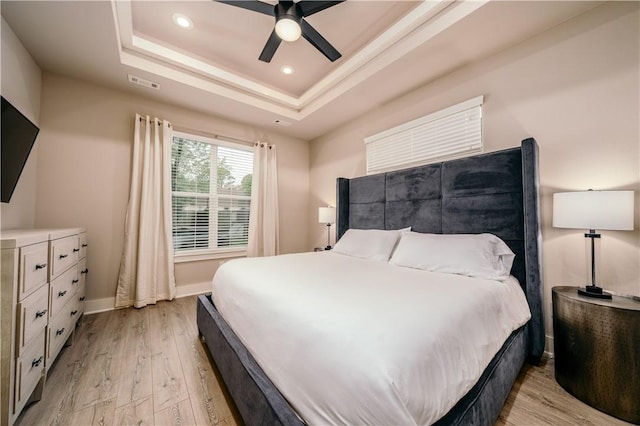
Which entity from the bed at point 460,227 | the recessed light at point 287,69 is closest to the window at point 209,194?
the recessed light at point 287,69

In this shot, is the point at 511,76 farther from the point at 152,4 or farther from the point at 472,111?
the point at 152,4

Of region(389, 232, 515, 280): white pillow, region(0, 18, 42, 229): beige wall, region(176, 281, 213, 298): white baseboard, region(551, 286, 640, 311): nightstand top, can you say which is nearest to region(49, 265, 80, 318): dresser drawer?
region(0, 18, 42, 229): beige wall

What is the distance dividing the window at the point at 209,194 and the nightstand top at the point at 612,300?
3796mm

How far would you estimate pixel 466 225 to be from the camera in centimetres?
227

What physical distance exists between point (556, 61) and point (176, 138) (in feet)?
13.9

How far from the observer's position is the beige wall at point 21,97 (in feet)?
6.27

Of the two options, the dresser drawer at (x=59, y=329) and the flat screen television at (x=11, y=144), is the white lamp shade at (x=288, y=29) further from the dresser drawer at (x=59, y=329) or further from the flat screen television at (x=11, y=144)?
the dresser drawer at (x=59, y=329)

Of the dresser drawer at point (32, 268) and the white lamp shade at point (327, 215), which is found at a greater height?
the white lamp shade at point (327, 215)

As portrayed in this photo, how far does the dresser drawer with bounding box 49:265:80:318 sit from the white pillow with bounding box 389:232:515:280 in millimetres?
2586

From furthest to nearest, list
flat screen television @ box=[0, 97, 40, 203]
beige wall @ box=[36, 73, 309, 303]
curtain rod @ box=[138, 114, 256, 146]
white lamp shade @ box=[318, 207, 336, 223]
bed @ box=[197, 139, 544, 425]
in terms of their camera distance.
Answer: white lamp shade @ box=[318, 207, 336, 223]
curtain rod @ box=[138, 114, 256, 146]
beige wall @ box=[36, 73, 309, 303]
flat screen television @ box=[0, 97, 40, 203]
bed @ box=[197, 139, 544, 425]

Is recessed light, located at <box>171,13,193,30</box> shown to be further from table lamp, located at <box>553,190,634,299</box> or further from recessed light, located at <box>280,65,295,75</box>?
table lamp, located at <box>553,190,634,299</box>

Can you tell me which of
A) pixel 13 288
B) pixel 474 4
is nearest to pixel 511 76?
pixel 474 4

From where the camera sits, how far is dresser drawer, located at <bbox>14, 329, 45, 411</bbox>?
1.20 meters

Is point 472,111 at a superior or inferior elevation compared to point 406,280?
superior
